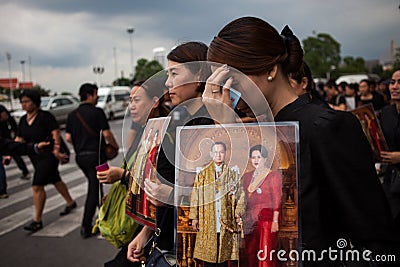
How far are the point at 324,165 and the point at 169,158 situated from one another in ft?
2.13

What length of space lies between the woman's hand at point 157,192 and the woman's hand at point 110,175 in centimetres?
75

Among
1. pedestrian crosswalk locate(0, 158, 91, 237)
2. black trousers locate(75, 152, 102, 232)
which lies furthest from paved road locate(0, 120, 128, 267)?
black trousers locate(75, 152, 102, 232)

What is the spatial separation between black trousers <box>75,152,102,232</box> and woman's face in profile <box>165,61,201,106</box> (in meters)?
3.24

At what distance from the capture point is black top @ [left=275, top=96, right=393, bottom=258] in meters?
1.22

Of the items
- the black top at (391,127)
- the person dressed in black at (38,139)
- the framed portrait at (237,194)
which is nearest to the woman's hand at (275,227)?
the framed portrait at (237,194)

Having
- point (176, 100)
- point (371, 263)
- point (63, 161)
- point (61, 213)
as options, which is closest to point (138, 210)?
point (176, 100)

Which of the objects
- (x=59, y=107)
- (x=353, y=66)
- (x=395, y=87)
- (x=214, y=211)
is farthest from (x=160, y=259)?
(x=353, y=66)

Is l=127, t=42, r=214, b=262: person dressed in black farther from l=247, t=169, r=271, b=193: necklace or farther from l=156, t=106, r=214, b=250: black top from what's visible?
l=247, t=169, r=271, b=193: necklace

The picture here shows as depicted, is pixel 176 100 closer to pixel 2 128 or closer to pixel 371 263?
pixel 371 263

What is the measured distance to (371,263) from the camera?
1.23 metres

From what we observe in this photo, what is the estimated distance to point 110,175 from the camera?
2.34m

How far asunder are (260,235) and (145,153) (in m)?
0.72

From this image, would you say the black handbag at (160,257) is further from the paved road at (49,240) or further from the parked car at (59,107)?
the parked car at (59,107)

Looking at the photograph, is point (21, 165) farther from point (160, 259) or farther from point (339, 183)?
point (339, 183)
